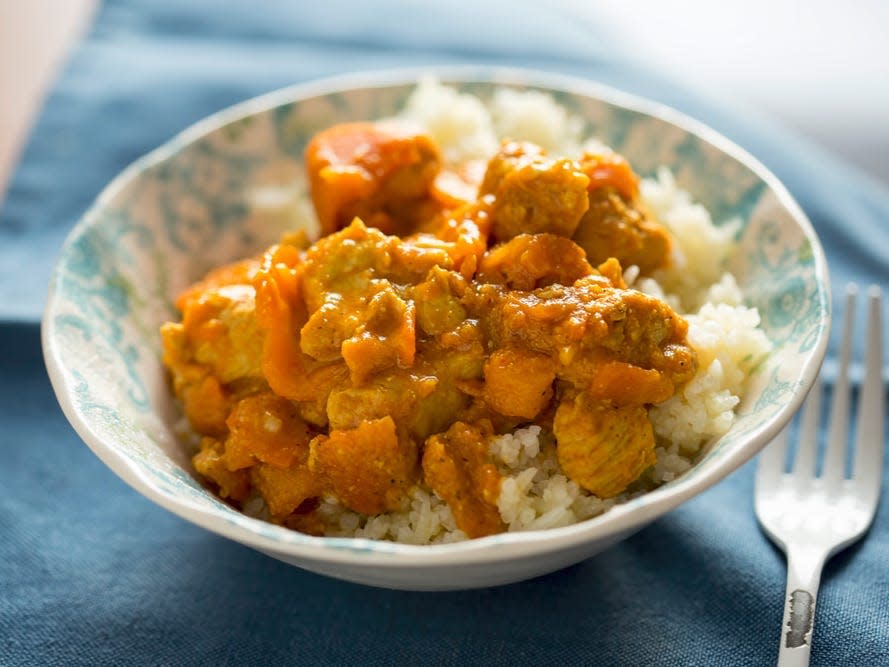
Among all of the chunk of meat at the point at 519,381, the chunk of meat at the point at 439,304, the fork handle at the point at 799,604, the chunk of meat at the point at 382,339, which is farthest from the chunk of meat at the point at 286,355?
the fork handle at the point at 799,604

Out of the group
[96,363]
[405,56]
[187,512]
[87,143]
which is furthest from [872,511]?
[87,143]

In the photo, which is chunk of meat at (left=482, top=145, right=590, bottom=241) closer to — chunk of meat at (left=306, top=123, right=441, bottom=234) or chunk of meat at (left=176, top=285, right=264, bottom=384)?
chunk of meat at (left=306, top=123, right=441, bottom=234)

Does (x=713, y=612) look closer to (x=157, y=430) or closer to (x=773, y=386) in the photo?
(x=773, y=386)

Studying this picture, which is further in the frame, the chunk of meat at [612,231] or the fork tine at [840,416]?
the fork tine at [840,416]

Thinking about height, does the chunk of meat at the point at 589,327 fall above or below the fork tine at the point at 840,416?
above

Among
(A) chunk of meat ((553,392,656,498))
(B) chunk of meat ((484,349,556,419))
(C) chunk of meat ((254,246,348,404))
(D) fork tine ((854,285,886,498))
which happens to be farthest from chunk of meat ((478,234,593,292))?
(D) fork tine ((854,285,886,498))

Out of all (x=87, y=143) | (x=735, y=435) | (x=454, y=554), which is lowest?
(x=87, y=143)

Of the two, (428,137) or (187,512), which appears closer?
(187,512)

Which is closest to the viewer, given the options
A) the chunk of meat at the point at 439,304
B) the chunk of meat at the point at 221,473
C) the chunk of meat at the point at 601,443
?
the chunk of meat at the point at 601,443

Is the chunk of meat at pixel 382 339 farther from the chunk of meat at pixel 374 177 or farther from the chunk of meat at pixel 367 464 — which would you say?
the chunk of meat at pixel 374 177
